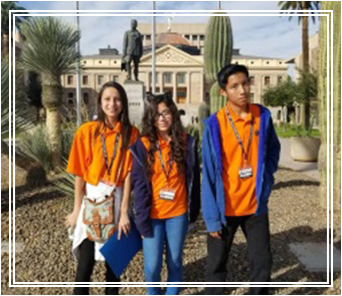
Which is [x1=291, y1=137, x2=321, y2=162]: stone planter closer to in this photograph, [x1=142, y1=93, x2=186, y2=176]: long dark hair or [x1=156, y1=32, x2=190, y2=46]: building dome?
[x1=142, y1=93, x2=186, y2=176]: long dark hair

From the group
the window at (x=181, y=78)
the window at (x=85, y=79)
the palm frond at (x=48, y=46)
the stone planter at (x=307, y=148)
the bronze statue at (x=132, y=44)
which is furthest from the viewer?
the window at (x=181, y=78)

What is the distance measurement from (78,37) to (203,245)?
4804 mm

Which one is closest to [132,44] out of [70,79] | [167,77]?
[70,79]

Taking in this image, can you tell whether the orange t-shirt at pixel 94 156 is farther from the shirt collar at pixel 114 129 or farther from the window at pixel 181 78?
the window at pixel 181 78

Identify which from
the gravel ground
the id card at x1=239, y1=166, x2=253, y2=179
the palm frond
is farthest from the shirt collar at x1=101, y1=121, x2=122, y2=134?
the palm frond

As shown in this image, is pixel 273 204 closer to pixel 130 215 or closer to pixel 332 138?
pixel 332 138

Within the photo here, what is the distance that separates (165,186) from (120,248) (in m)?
0.51

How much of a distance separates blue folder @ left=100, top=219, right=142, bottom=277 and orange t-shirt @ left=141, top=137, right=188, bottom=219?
0.23 meters

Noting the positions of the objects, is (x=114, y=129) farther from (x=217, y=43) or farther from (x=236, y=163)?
(x=217, y=43)

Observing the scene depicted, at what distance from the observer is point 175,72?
5850cm

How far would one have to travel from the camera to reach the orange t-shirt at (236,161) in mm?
2555

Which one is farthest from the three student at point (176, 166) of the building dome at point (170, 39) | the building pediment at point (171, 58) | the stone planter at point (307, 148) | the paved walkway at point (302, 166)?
the building dome at point (170, 39)

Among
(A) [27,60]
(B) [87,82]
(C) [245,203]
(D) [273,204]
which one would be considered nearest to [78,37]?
(A) [27,60]

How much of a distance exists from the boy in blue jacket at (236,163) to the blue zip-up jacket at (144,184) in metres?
0.07
